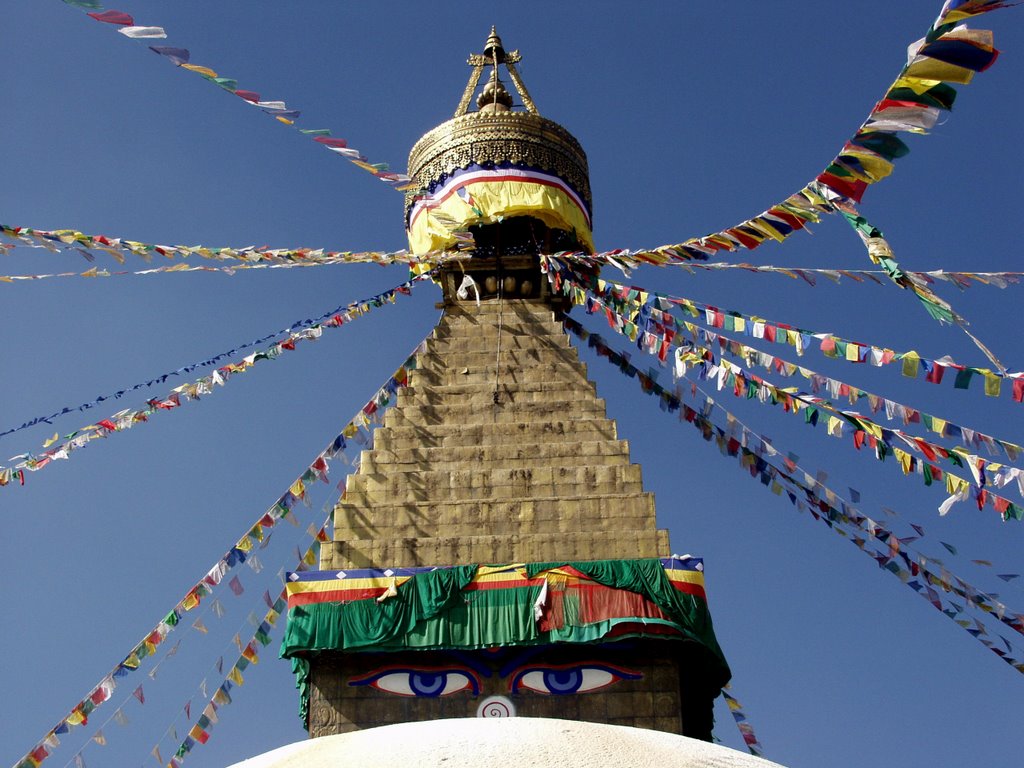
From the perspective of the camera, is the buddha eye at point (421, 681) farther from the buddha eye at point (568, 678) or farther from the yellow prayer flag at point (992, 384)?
the yellow prayer flag at point (992, 384)

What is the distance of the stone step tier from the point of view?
12.8m

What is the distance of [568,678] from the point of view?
39.1ft

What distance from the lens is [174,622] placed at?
1295 centimetres

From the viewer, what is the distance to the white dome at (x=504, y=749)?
4.88 meters

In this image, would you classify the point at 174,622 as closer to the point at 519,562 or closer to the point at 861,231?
the point at 519,562

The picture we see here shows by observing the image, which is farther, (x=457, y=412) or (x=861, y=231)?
(x=457, y=412)

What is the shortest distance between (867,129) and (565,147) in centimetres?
985

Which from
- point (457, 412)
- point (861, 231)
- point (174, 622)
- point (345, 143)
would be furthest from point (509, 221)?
point (861, 231)

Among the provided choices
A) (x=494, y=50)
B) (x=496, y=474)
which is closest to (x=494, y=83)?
(x=494, y=50)

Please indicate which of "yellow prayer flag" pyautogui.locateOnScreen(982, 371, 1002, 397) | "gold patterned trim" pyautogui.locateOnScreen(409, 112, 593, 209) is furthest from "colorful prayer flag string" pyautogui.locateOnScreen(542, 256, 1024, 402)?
"gold patterned trim" pyautogui.locateOnScreen(409, 112, 593, 209)

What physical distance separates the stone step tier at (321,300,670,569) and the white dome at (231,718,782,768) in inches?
289

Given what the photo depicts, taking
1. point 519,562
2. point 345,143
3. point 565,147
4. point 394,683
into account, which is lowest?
point 394,683

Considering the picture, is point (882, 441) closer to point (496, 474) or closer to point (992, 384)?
point (992, 384)

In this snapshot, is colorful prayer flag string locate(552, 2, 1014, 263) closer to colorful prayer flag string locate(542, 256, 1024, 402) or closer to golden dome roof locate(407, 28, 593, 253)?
colorful prayer flag string locate(542, 256, 1024, 402)
